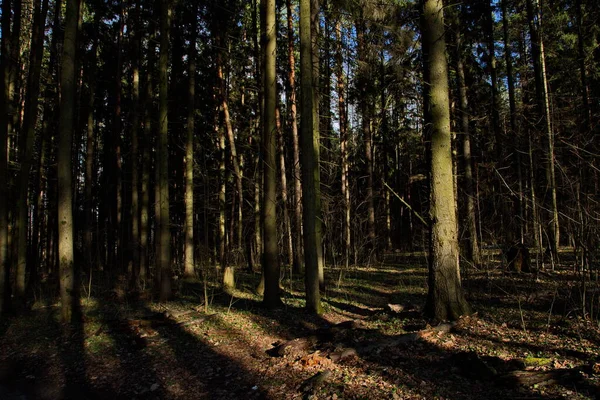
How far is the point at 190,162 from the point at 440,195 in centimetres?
934

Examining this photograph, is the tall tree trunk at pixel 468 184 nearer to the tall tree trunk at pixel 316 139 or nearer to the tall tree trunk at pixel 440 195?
the tall tree trunk at pixel 316 139

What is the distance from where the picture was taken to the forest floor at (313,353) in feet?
14.4

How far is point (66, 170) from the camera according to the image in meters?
8.95

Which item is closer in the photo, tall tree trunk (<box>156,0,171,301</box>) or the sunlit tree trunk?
tall tree trunk (<box>156,0,171,301</box>)

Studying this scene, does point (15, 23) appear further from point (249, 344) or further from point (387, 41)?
point (249, 344)

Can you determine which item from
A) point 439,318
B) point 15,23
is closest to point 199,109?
point 15,23

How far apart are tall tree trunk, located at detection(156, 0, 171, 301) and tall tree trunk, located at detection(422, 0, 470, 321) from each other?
7.51 meters

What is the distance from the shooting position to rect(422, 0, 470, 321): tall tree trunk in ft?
22.2

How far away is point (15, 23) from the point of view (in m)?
10.4

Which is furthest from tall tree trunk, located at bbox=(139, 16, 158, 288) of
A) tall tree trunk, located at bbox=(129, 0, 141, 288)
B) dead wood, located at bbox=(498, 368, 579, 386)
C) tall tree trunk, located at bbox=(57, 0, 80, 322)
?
dead wood, located at bbox=(498, 368, 579, 386)

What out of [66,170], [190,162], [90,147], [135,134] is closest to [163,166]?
[190,162]

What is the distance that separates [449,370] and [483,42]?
1810 cm

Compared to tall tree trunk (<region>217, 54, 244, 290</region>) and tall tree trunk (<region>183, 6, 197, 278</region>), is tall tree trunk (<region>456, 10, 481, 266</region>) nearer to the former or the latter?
tall tree trunk (<region>217, 54, 244, 290</region>)

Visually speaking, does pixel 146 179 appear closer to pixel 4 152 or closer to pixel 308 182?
pixel 4 152
